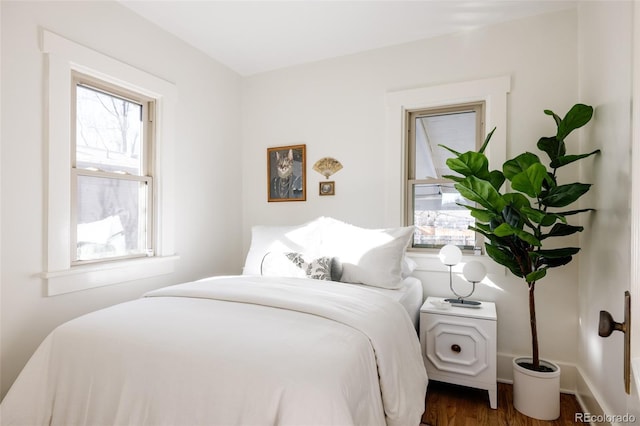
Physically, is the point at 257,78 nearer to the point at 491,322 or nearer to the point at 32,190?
the point at 32,190

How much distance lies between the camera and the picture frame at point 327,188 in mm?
3295

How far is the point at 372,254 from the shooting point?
246 centimetres

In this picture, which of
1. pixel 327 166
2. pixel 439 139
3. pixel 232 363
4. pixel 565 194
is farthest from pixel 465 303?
pixel 232 363

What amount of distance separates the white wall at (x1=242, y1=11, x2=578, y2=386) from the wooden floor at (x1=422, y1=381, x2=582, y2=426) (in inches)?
12.7

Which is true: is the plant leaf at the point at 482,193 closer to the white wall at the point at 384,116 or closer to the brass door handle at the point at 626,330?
the white wall at the point at 384,116

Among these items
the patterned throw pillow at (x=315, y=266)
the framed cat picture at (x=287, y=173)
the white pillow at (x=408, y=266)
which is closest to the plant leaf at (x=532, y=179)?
the white pillow at (x=408, y=266)

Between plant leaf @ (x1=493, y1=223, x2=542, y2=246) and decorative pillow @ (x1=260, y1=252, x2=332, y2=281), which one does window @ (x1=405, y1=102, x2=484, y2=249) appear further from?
decorative pillow @ (x1=260, y1=252, x2=332, y2=281)

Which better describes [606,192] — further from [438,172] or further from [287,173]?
[287,173]

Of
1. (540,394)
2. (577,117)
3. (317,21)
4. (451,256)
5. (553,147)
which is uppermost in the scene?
(317,21)

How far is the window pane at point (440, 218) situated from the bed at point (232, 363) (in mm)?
1137

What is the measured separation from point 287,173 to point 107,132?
5.24 ft

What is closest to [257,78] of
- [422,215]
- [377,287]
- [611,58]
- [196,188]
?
[196,188]

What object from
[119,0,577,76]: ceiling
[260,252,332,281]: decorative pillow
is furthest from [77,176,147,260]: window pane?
[119,0,577,76]: ceiling

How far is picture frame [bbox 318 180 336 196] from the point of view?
10.8 feet
